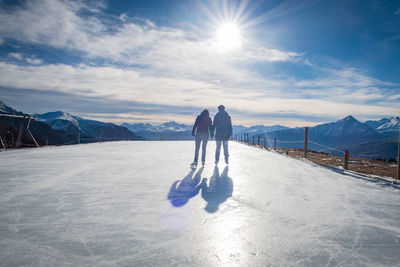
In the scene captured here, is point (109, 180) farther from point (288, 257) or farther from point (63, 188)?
point (288, 257)

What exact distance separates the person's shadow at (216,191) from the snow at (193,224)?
0.02m

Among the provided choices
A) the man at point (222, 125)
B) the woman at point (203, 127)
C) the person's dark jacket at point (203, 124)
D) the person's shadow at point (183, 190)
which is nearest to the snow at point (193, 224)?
the person's shadow at point (183, 190)

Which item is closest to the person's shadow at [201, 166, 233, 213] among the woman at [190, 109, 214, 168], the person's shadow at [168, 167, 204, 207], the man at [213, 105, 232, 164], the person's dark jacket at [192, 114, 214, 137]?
the person's shadow at [168, 167, 204, 207]

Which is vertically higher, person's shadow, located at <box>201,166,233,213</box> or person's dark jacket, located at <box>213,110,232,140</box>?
person's dark jacket, located at <box>213,110,232,140</box>

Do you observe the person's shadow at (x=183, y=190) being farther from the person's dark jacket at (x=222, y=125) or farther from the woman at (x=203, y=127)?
the person's dark jacket at (x=222, y=125)

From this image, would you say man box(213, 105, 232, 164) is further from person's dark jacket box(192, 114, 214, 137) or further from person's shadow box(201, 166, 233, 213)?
person's shadow box(201, 166, 233, 213)

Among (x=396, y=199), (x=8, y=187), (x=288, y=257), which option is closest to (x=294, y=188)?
(x=396, y=199)

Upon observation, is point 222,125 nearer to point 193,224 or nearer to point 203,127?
point 203,127

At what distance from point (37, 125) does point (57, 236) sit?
628 feet

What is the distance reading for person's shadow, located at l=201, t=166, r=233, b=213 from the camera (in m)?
3.61

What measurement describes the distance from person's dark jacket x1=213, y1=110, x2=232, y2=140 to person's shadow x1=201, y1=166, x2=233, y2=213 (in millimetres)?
3125

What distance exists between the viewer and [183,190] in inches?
176

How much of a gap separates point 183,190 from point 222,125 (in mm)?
4774

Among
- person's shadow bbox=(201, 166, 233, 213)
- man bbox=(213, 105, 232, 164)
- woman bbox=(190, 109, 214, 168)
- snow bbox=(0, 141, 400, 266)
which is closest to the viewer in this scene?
snow bbox=(0, 141, 400, 266)
